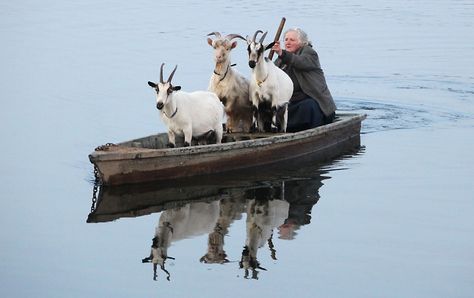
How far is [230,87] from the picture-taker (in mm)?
15727

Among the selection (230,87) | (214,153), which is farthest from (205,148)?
(230,87)

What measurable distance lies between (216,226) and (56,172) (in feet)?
11.4

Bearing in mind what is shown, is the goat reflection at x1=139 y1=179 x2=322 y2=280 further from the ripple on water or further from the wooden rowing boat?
the ripple on water

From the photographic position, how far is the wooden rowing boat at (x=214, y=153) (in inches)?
566

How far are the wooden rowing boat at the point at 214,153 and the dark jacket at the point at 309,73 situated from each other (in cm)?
37

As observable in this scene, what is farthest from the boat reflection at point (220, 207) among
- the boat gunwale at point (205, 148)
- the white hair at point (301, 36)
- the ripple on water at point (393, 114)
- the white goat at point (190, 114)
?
the ripple on water at point (393, 114)

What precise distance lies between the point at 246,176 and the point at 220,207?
1.38 m

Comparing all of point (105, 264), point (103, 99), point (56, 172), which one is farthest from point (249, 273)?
point (103, 99)

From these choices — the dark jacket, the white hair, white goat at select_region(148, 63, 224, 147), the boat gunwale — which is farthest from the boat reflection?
the white hair

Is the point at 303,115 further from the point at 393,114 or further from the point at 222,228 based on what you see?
the point at 393,114

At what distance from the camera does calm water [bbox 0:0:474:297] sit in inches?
468

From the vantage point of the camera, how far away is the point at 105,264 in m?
12.0

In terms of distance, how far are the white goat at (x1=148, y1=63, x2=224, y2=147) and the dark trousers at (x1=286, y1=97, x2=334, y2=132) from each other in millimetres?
1724

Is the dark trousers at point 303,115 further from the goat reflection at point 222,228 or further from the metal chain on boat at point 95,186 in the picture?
the metal chain on boat at point 95,186
